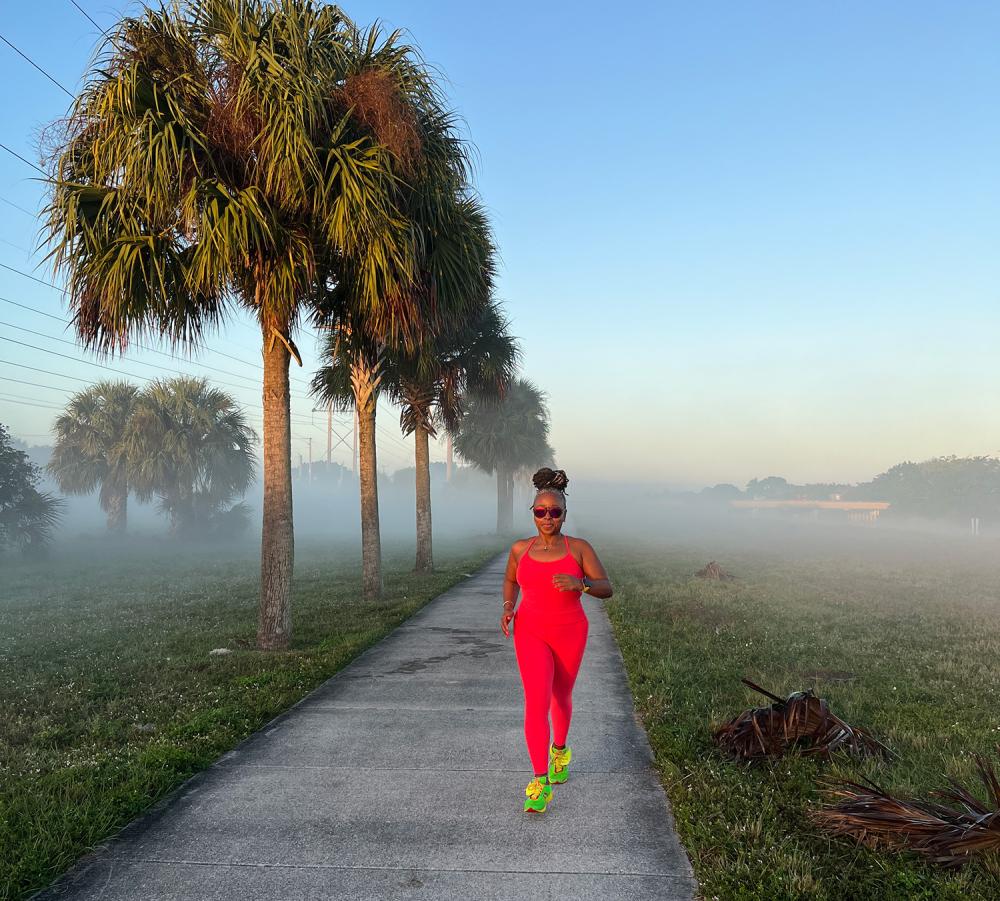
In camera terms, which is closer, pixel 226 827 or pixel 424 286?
pixel 226 827

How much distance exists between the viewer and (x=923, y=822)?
3.46 metres

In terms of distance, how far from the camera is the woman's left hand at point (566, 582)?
153 inches

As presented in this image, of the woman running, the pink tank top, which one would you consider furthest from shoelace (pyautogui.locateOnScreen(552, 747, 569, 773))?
the pink tank top

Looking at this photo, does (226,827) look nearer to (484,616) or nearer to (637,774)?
(637,774)

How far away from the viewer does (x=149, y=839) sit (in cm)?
366

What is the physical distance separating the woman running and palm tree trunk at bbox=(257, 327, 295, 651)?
584 cm

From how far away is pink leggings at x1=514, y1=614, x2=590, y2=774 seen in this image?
12.8 feet

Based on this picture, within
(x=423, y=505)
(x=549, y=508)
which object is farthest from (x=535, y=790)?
(x=423, y=505)

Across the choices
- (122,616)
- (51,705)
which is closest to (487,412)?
(122,616)

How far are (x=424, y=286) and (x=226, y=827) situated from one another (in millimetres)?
7233

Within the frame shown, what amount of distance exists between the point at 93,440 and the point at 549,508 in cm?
4227

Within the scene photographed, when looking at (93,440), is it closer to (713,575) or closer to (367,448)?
(367,448)

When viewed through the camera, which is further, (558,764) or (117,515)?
(117,515)

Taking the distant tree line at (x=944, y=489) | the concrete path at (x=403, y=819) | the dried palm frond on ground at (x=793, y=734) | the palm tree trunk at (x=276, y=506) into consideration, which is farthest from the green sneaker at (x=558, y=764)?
the distant tree line at (x=944, y=489)
